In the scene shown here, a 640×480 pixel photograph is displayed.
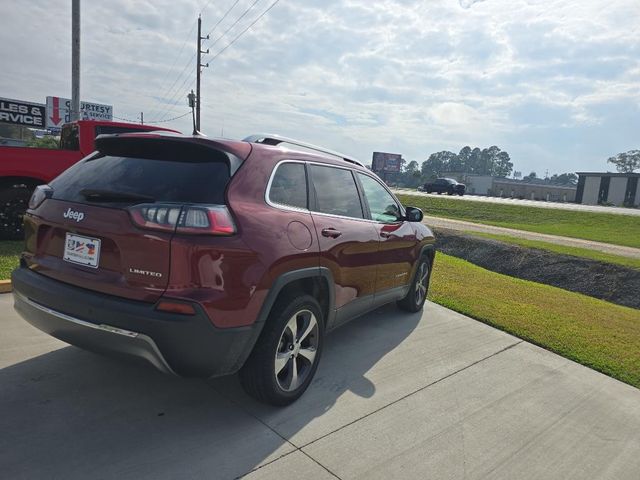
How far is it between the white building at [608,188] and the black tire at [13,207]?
214 feet

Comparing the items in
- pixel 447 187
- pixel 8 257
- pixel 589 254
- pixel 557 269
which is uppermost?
pixel 447 187

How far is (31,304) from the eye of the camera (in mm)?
2771

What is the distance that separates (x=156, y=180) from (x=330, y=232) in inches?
50.6

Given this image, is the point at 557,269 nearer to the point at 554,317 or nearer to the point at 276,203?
the point at 554,317

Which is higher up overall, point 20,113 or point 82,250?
point 20,113

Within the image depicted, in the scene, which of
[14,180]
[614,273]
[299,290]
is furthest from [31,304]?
[614,273]

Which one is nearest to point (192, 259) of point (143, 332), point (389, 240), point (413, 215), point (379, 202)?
point (143, 332)

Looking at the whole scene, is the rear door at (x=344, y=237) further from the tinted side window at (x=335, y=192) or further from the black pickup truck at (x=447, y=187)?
the black pickup truck at (x=447, y=187)

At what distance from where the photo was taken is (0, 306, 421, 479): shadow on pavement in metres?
2.35

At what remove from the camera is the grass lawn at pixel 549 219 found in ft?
60.8

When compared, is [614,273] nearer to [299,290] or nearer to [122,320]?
[299,290]

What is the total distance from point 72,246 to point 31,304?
487mm

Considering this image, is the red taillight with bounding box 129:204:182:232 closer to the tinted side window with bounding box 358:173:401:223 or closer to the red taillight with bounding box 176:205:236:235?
the red taillight with bounding box 176:205:236:235

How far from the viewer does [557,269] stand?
35.4ft
